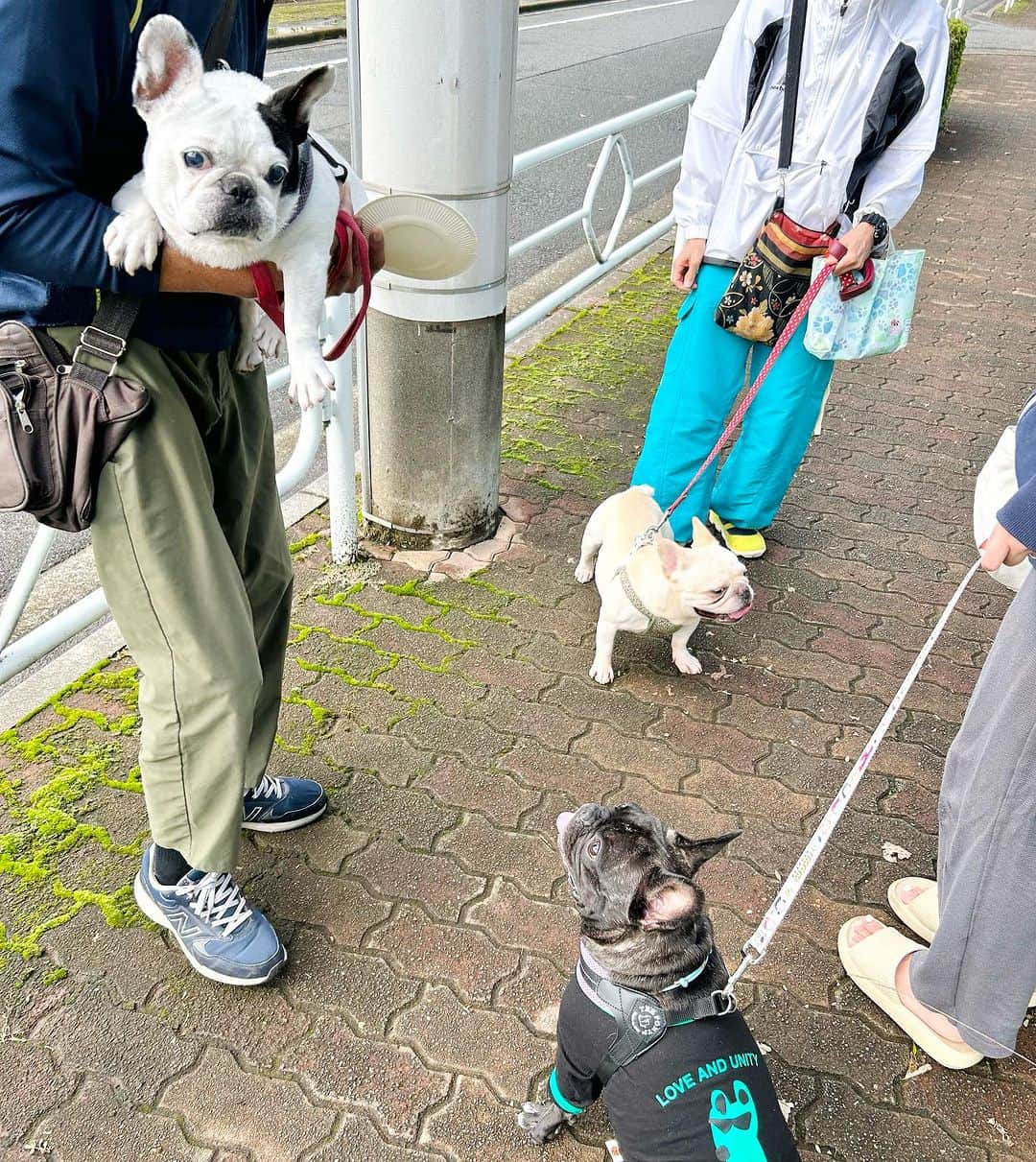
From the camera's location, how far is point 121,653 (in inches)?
135

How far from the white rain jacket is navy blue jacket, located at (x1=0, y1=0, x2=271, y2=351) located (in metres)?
2.13

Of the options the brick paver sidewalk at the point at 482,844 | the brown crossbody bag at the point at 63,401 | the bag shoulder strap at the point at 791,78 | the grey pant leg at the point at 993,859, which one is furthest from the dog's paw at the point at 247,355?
the bag shoulder strap at the point at 791,78

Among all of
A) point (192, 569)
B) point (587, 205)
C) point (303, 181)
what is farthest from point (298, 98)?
point (587, 205)

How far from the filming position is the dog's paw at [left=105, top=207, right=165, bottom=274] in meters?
1.60

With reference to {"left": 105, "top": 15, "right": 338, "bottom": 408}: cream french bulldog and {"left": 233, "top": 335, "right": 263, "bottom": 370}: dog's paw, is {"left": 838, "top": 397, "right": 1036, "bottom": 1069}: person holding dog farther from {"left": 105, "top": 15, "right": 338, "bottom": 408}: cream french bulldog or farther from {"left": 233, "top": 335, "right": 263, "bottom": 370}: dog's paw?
{"left": 233, "top": 335, "right": 263, "bottom": 370}: dog's paw

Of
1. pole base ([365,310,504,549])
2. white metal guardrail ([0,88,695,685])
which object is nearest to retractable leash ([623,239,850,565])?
pole base ([365,310,504,549])

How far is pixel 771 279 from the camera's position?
3.53m

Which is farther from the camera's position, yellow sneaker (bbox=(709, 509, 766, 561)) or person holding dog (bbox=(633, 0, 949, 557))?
yellow sneaker (bbox=(709, 509, 766, 561))

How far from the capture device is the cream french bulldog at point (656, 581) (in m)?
3.24

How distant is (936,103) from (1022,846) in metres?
2.67

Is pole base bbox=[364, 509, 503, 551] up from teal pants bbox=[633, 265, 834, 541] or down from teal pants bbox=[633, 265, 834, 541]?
down

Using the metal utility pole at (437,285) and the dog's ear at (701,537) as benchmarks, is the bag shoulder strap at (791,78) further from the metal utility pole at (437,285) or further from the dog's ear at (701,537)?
the dog's ear at (701,537)

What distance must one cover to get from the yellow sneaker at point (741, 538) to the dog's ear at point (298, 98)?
2983 mm

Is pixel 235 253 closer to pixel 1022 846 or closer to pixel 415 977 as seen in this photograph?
pixel 415 977
